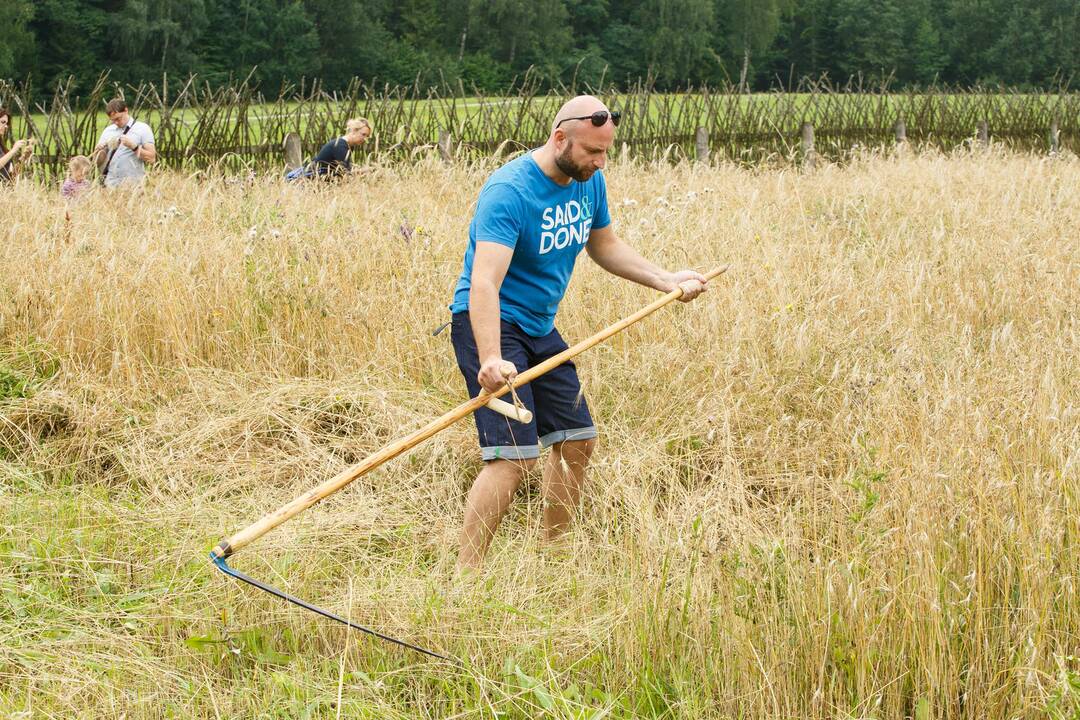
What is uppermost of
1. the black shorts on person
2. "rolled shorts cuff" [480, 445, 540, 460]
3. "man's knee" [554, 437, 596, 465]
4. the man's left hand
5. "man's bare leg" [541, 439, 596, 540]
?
the man's left hand

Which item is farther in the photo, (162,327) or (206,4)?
(206,4)

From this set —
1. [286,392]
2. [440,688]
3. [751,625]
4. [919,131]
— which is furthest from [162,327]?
[919,131]

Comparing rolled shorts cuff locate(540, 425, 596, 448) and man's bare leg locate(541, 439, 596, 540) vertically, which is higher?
rolled shorts cuff locate(540, 425, 596, 448)

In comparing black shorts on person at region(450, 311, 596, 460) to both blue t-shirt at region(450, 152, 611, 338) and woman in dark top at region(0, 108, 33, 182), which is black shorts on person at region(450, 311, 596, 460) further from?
woman in dark top at region(0, 108, 33, 182)

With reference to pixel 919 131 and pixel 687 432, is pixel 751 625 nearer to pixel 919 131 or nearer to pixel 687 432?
pixel 687 432

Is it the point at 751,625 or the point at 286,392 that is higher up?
the point at 751,625

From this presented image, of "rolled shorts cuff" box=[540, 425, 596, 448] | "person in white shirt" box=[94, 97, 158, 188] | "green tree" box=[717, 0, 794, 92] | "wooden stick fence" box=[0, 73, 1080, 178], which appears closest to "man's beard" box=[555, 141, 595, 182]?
"rolled shorts cuff" box=[540, 425, 596, 448]

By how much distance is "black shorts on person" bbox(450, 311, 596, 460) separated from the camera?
2.78 metres

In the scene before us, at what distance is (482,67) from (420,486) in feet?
160

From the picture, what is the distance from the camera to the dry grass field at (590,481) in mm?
2137

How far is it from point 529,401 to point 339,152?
17.9 ft

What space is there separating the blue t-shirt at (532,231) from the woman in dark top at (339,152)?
481 cm

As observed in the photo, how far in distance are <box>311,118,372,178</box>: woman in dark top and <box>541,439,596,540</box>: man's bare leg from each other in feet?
15.9

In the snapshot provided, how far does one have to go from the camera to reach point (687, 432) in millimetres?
3441
